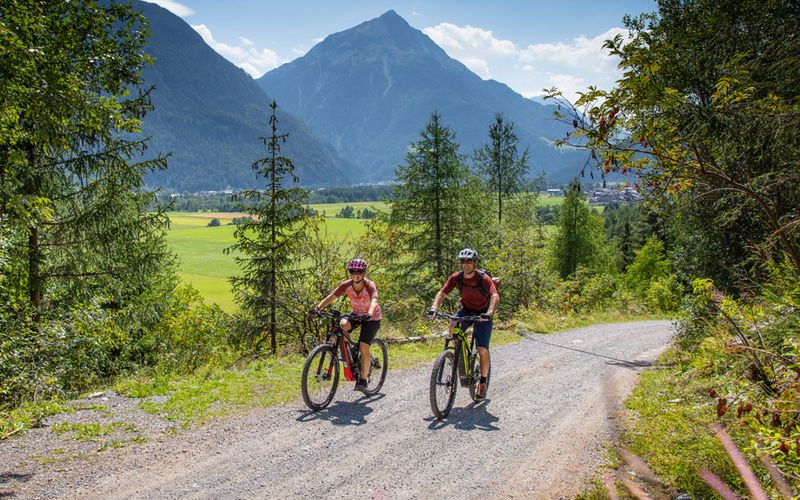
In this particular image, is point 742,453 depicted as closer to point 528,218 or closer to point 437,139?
point 437,139

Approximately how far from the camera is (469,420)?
7.68m

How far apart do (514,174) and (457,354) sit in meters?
29.7

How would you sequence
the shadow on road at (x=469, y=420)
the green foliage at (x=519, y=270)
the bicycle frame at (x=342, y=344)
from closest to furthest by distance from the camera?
the shadow on road at (x=469, y=420)
the bicycle frame at (x=342, y=344)
the green foliage at (x=519, y=270)

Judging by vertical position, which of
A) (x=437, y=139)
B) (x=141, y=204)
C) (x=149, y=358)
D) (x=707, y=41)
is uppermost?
(x=437, y=139)

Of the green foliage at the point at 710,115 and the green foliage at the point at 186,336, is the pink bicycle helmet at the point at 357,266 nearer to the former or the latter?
the green foliage at the point at 710,115

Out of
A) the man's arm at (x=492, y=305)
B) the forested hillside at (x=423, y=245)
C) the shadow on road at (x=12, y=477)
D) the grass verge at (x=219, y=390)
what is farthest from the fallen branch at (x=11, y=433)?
the man's arm at (x=492, y=305)

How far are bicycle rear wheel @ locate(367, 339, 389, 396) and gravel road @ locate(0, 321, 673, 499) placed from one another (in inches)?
8.7

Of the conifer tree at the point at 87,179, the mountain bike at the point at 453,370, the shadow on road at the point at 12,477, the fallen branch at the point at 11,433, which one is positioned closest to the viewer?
the shadow on road at the point at 12,477

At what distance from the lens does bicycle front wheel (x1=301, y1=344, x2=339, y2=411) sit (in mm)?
7871

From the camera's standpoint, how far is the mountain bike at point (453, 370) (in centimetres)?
757

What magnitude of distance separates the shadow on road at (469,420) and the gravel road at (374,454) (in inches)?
0.7

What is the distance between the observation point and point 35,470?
561cm

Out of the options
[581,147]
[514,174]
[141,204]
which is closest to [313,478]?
[581,147]

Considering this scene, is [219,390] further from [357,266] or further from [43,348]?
[357,266]
